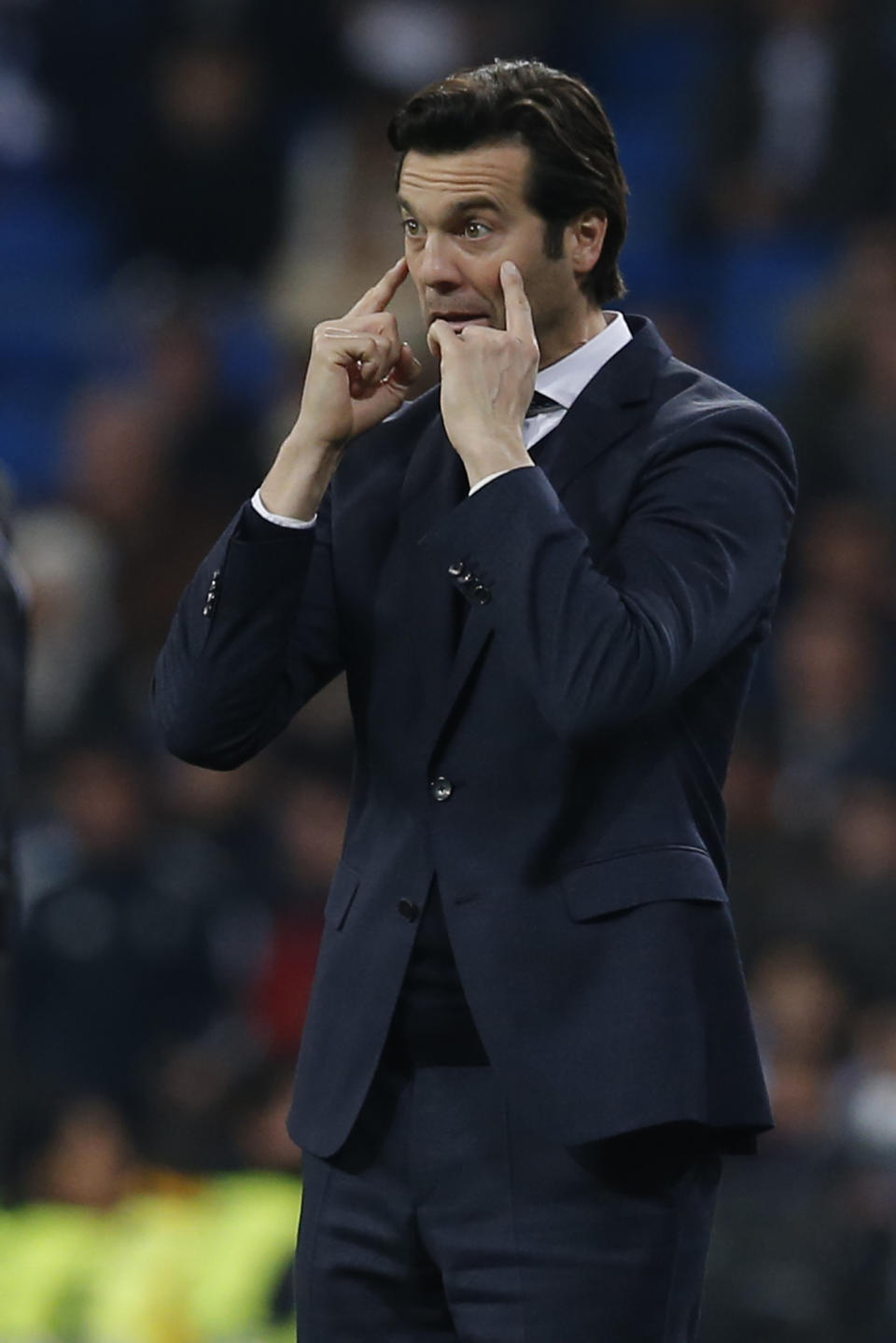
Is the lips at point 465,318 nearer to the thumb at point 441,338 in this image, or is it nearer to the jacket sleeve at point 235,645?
the thumb at point 441,338

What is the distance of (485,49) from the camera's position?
8250 mm

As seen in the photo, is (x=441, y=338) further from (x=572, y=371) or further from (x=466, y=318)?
(x=572, y=371)

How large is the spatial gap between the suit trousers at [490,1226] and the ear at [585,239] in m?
0.79

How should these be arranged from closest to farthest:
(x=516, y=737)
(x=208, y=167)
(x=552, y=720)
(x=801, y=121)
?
(x=552, y=720), (x=516, y=737), (x=208, y=167), (x=801, y=121)

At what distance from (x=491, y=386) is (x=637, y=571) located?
0.22 meters

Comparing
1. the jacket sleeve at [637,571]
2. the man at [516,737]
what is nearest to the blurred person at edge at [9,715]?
the man at [516,737]

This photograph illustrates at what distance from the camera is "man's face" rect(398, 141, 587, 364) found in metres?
2.33

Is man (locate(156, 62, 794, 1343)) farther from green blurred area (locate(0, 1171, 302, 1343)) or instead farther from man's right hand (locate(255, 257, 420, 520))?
green blurred area (locate(0, 1171, 302, 1343))

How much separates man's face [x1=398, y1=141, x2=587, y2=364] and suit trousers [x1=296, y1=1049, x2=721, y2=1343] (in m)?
0.73

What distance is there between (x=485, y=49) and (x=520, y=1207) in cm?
657

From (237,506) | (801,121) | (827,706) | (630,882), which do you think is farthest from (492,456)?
(801,121)

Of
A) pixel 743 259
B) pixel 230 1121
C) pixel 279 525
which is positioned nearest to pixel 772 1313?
pixel 230 1121

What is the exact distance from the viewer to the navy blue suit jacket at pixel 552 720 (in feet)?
7.16

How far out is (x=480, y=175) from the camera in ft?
7.64
